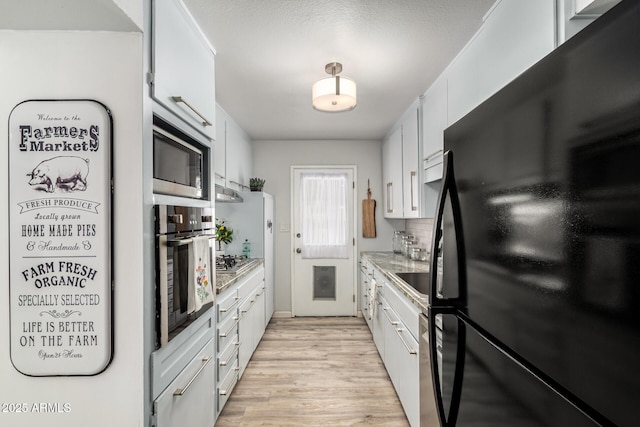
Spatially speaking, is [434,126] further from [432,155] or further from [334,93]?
[334,93]

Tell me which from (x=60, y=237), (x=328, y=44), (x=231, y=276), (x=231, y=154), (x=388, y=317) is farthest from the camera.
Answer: (x=231, y=154)

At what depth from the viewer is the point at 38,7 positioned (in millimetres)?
1115

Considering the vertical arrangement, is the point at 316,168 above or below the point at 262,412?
above

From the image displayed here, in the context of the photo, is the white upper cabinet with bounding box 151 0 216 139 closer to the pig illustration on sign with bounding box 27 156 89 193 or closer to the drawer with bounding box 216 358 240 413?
the pig illustration on sign with bounding box 27 156 89 193

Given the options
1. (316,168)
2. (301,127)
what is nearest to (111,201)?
(301,127)

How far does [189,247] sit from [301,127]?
9.01 ft

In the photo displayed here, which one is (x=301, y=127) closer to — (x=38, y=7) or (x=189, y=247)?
(x=189, y=247)

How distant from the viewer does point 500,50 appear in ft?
5.37

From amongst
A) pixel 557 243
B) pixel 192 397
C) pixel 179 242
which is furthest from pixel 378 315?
pixel 557 243

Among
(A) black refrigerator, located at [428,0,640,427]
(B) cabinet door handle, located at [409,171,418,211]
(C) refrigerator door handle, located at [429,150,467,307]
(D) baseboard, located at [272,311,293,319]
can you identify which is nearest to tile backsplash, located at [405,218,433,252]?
(B) cabinet door handle, located at [409,171,418,211]

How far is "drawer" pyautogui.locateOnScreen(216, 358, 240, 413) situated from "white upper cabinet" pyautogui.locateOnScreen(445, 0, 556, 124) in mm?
2342

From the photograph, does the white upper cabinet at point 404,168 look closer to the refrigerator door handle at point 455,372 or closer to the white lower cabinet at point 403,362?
the white lower cabinet at point 403,362

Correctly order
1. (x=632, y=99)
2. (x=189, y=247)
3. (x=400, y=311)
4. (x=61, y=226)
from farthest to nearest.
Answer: (x=400, y=311), (x=189, y=247), (x=61, y=226), (x=632, y=99)

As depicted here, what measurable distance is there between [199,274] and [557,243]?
1.55 meters
